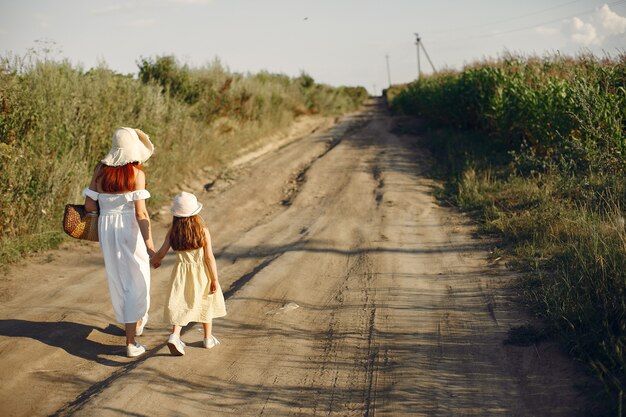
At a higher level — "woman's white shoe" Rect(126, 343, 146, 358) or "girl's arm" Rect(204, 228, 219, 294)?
"girl's arm" Rect(204, 228, 219, 294)

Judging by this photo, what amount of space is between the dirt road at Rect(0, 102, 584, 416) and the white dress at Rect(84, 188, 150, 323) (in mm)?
513

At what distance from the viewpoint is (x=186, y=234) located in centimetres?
575

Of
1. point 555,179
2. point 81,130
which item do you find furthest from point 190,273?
point 555,179

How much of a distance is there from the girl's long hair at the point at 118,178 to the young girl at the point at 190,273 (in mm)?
479

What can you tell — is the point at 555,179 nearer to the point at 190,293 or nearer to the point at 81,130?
the point at 190,293

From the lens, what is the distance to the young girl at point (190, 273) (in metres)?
5.75

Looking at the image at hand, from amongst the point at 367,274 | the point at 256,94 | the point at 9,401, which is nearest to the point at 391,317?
the point at 367,274

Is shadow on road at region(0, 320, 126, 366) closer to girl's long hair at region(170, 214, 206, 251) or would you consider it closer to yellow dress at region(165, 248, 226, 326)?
yellow dress at region(165, 248, 226, 326)

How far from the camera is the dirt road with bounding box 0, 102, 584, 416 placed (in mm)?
4750

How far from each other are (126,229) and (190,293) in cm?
88

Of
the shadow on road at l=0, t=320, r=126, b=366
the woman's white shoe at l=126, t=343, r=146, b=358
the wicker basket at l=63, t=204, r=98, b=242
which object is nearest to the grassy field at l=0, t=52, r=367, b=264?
the shadow on road at l=0, t=320, r=126, b=366

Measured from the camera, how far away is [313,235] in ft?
33.9

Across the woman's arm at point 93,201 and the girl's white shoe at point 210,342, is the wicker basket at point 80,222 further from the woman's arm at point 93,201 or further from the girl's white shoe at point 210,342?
the girl's white shoe at point 210,342

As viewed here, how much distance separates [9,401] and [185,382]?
1.39 meters
